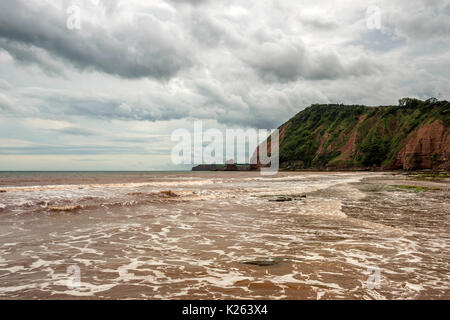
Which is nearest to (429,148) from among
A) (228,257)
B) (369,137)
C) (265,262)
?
(369,137)

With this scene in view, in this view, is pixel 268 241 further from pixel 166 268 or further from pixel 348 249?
pixel 166 268

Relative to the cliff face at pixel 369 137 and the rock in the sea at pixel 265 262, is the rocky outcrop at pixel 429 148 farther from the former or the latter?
the rock in the sea at pixel 265 262

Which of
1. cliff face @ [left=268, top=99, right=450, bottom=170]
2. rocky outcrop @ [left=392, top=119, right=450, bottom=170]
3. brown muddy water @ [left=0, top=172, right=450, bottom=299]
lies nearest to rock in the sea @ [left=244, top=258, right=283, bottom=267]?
brown muddy water @ [left=0, top=172, right=450, bottom=299]

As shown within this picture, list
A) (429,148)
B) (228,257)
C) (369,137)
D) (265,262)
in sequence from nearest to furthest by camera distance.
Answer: (265,262)
(228,257)
(429,148)
(369,137)

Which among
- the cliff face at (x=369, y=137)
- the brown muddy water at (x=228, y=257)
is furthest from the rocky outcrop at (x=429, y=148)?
the brown muddy water at (x=228, y=257)

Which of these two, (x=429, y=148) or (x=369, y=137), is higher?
(x=369, y=137)

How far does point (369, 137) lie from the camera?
407 feet

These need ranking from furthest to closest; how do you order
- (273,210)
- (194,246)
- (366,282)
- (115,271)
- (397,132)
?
(397,132), (273,210), (194,246), (115,271), (366,282)

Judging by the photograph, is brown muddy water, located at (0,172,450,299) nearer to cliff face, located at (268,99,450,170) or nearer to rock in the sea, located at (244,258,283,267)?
rock in the sea, located at (244,258,283,267)

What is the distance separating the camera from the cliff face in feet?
281

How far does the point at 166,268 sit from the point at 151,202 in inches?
508

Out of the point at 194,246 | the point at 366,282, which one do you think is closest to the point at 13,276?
the point at 194,246

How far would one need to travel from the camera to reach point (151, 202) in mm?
18281

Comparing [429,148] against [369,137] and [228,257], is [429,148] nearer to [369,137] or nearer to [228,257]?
[369,137]
